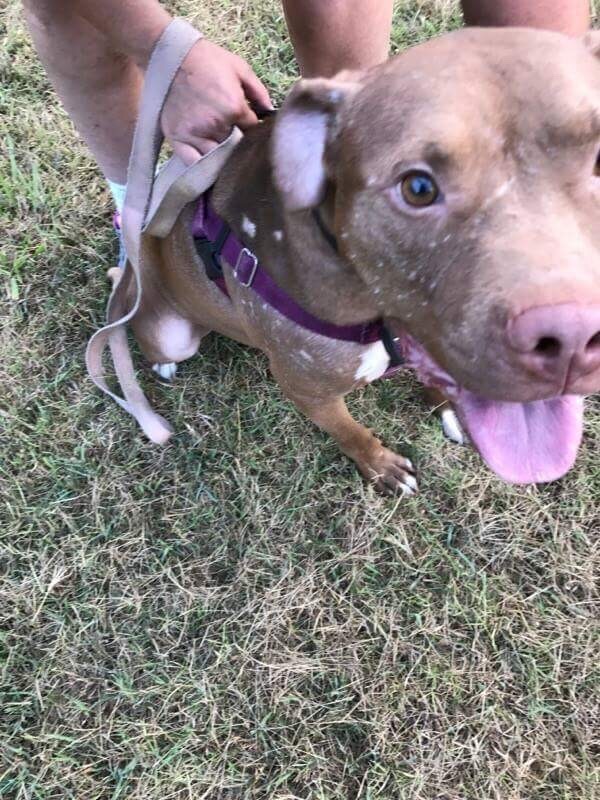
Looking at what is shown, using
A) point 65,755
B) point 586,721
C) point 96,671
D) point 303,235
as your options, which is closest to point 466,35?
point 303,235

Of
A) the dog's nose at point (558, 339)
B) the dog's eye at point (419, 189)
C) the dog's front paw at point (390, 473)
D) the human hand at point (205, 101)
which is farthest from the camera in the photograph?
the dog's front paw at point (390, 473)

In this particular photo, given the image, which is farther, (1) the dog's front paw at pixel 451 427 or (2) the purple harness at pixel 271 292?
(1) the dog's front paw at pixel 451 427

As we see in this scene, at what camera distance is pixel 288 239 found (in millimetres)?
2289

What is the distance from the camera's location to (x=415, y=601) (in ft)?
10.8

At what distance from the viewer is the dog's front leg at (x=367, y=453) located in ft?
9.96

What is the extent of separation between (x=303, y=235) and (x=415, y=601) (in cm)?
186

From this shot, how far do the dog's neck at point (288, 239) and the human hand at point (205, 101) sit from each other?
99 mm

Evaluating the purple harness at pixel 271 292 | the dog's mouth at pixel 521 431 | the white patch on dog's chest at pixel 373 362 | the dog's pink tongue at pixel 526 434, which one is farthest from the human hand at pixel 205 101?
the dog's pink tongue at pixel 526 434

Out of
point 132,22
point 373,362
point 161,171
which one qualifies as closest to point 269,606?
point 373,362

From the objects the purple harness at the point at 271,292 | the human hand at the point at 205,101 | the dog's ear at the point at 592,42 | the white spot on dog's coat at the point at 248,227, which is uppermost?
the dog's ear at the point at 592,42

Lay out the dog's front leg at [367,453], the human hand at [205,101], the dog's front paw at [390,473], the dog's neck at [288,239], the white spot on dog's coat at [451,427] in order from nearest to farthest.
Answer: the dog's neck at [288,239]
the human hand at [205,101]
the dog's front leg at [367,453]
the dog's front paw at [390,473]
the white spot on dog's coat at [451,427]

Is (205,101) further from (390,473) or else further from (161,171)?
(390,473)

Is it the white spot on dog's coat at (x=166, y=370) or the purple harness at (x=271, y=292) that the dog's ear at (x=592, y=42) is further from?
the white spot on dog's coat at (x=166, y=370)

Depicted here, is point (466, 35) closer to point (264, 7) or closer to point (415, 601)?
point (415, 601)
